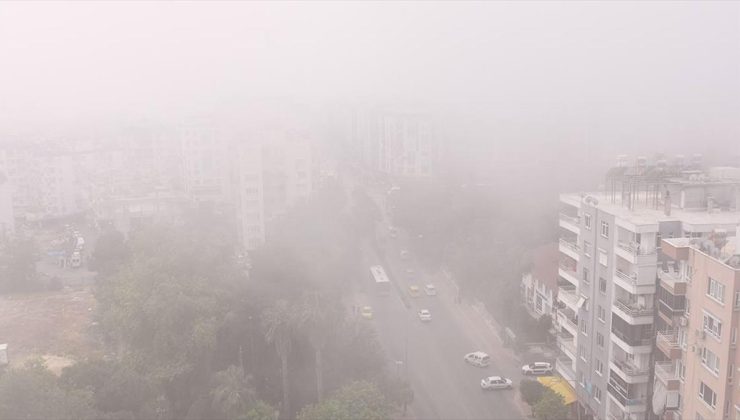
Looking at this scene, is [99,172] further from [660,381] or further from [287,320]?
[660,381]

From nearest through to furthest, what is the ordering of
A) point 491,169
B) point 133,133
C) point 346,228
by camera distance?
point 346,228 < point 491,169 < point 133,133

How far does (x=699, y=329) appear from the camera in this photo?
14.9 feet

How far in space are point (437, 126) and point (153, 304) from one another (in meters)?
15.5

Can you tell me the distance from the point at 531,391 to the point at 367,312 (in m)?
3.61

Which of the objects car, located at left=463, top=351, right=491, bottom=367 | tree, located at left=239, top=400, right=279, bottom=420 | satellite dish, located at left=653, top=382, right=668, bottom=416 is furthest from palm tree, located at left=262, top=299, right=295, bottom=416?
satellite dish, located at left=653, top=382, right=668, bottom=416

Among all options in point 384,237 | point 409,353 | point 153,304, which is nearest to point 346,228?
point 384,237

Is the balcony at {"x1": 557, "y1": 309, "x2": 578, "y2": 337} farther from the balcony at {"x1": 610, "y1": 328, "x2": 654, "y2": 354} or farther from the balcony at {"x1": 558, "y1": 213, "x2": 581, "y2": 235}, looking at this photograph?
the balcony at {"x1": 610, "y1": 328, "x2": 654, "y2": 354}

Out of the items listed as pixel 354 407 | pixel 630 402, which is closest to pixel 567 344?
pixel 630 402

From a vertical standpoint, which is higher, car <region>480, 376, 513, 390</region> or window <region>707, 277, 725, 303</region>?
window <region>707, 277, 725, 303</region>

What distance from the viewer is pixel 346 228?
45.6 feet

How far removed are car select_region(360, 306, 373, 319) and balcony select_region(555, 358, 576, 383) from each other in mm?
3527

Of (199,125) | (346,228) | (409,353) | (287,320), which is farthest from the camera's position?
(199,125)

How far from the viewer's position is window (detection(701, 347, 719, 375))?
172 inches

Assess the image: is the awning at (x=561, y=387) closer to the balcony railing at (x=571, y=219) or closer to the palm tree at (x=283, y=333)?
the balcony railing at (x=571, y=219)
